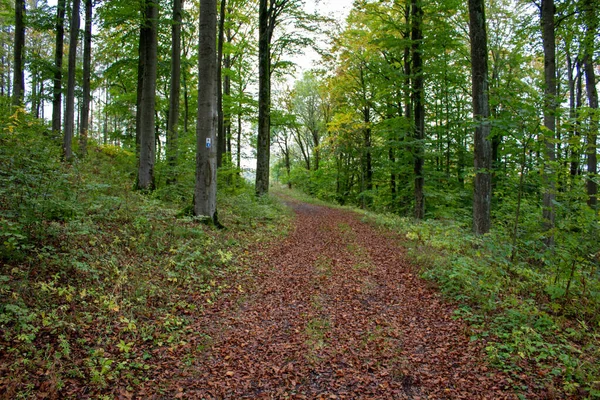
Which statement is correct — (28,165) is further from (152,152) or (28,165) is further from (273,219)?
(273,219)

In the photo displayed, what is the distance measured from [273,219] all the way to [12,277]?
28.2 feet

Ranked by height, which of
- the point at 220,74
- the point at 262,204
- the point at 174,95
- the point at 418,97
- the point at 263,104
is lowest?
the point at 262,204

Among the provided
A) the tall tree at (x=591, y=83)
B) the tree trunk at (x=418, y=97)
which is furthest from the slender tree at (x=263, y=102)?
the tall tree at (x=591, y=83)

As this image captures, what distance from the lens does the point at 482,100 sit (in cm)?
743

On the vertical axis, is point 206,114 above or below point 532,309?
above

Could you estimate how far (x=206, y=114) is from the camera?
8180mm

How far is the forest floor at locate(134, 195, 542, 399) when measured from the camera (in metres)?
3.12

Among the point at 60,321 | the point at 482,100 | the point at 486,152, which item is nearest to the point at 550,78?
the point at 482,100

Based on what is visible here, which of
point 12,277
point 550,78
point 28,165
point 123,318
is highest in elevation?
point 550,78

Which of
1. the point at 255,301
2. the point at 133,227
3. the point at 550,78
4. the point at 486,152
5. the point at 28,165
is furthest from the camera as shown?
the point at 550,78

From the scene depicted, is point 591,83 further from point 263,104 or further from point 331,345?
point 331,345

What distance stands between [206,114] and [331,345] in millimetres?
6588

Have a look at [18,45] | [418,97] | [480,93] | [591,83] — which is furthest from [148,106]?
[591,83]

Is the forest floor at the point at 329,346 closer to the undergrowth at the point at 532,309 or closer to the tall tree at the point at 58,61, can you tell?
the undergrowth at the point at 532,309
